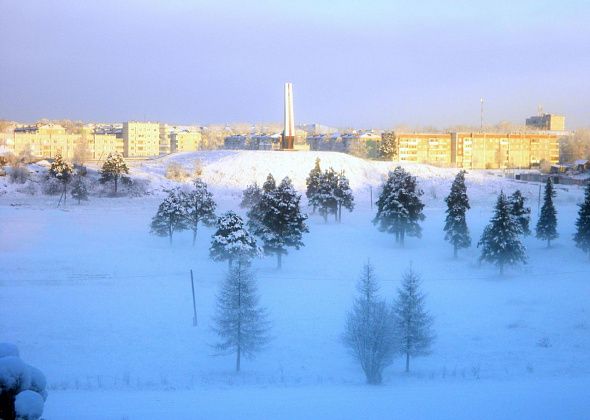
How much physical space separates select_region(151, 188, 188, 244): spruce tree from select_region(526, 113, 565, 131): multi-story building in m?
153

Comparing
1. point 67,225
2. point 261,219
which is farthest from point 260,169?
point 261,219

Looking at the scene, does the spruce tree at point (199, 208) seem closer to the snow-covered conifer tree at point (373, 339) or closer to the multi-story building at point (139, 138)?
the snow-covered conifer tree at point (373, 339)

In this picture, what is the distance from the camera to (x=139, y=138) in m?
136

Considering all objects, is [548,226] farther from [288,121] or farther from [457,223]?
[288,121]

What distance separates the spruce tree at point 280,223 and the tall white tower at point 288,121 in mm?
42969

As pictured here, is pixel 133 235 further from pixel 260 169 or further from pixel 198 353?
pixel 260 169

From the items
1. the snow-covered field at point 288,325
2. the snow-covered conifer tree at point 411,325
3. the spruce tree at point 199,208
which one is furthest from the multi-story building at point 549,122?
the snow-covered conifer tree at point 411,325

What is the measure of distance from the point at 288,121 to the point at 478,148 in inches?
1894

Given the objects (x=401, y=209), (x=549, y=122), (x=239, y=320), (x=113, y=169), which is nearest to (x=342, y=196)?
(x=401, y=209)

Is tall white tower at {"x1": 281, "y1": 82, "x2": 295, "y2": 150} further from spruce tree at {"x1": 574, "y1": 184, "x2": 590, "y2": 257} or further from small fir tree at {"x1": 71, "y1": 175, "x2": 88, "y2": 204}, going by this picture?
spruce tree at {"x1": 574, "y1": 184, "x2": 590, "y2": 257}

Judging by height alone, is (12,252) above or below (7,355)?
below

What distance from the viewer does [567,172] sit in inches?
3632

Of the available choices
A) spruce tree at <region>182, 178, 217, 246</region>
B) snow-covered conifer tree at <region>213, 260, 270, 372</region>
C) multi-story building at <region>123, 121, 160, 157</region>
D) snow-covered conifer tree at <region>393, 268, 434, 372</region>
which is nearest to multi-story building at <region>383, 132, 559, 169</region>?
multi-story building at <region>123, 121, 160, 157</region>

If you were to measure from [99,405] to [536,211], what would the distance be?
158 feet
